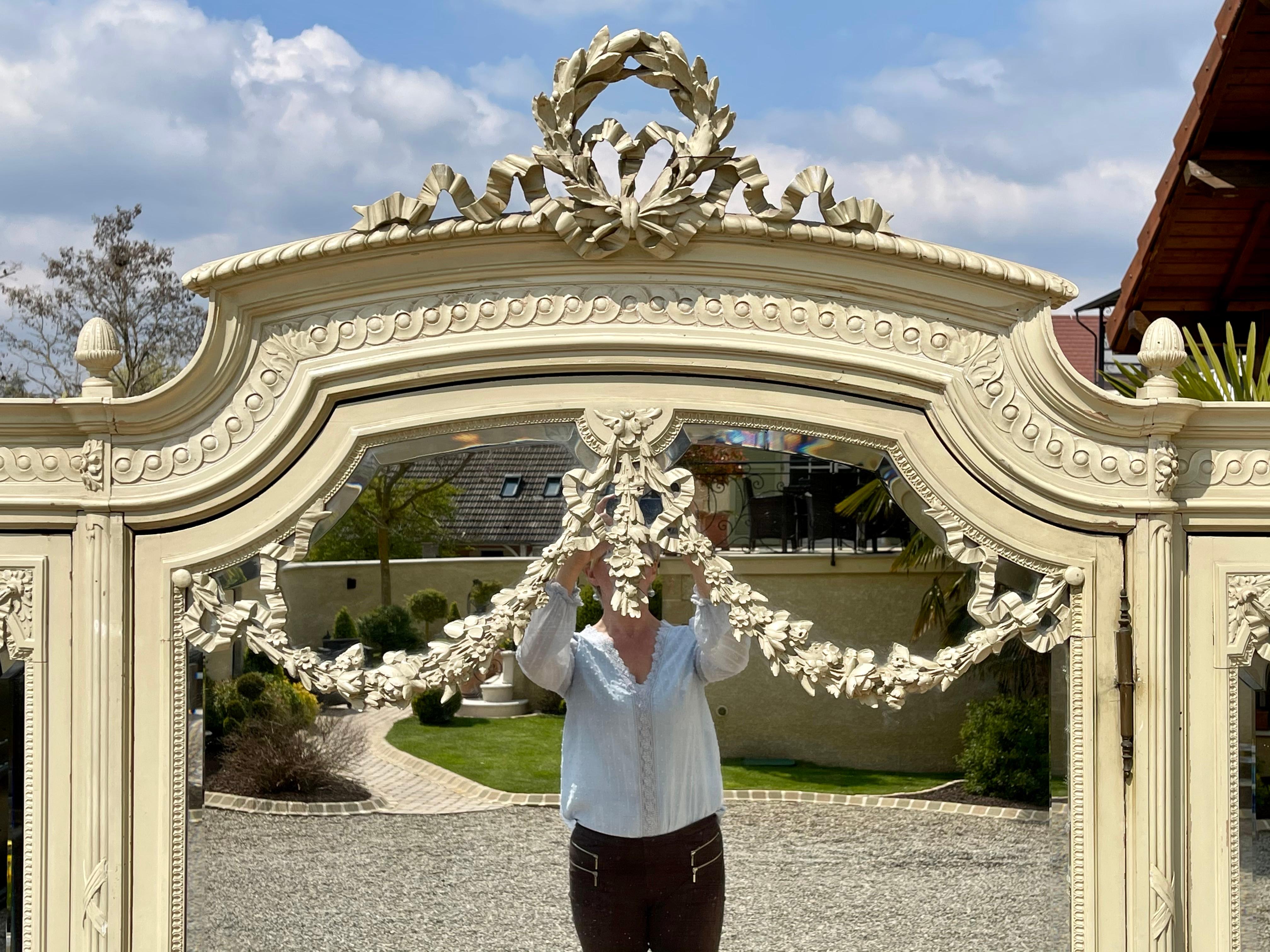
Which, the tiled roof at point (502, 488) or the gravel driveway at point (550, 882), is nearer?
the tiled roof at point (502, 488)

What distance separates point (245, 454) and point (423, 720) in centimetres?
90

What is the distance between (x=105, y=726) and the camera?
10.6 feet

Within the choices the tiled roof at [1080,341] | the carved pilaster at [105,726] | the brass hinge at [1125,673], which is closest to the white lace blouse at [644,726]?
the brass hinge at [1125,673]

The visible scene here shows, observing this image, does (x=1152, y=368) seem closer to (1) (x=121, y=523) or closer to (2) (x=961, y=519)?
(2) (x=961, y=519)

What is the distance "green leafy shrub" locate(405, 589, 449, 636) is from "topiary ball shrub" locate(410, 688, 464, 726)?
182mm

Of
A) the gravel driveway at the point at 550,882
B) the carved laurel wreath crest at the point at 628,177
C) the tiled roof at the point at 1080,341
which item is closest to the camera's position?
the carved laurel wreath crest at the point at 628,177

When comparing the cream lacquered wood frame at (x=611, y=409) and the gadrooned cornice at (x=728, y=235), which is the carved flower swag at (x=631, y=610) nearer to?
the cream lacquered wood frame at (x=611, y=409)

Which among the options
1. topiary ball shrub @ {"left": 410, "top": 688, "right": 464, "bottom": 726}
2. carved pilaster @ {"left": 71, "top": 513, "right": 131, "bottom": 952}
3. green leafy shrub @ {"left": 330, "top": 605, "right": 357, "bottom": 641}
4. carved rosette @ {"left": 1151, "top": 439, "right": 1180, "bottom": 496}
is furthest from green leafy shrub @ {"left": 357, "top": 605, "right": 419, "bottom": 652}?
carved rosette @ {"left": 1151, "top": 439, "right": 1180, "bottom": 496}

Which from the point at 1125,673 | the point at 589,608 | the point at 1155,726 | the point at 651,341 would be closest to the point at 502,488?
the point at 589,608

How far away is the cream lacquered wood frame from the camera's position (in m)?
3.11

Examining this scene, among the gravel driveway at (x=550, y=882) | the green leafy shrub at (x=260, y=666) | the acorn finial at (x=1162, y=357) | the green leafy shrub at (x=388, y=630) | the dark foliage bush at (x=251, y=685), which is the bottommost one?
the gravel driveway at (x=550, y=882)

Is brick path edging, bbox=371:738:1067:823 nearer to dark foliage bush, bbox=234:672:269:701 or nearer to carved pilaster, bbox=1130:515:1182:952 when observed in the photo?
carved pilaster, bbox=1130:515:1182:952

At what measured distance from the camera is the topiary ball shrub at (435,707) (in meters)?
3.33

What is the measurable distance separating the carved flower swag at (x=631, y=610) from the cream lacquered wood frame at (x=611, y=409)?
0.07 m
